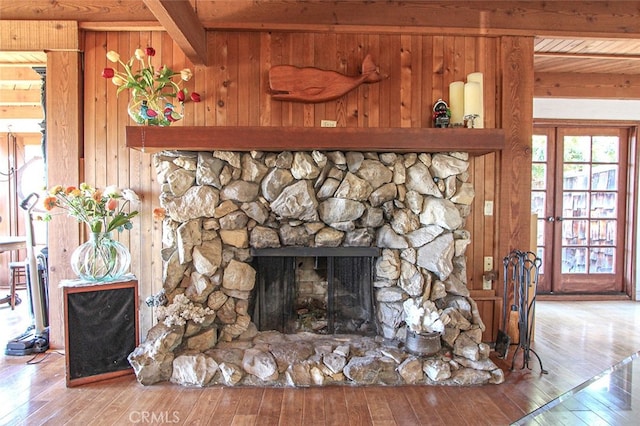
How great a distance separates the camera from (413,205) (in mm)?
2514

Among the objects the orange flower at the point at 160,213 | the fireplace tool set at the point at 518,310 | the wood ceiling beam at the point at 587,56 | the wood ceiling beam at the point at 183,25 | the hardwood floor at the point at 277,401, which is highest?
the wood ceiling beam at the point at 587,56

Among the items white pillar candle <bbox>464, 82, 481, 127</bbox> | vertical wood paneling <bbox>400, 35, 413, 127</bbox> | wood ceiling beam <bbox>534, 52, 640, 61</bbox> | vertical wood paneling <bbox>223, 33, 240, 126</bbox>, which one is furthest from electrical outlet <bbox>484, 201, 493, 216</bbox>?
vertical wood paneling <bbox>223, 33, 240, 126</bbox>

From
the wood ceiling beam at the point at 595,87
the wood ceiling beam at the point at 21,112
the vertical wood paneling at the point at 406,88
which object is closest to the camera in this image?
the vertical wood paneling at the point at 406,88

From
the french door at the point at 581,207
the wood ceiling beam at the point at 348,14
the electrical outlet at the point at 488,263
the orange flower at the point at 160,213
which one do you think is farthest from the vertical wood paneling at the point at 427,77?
the french door at the point at 581,207

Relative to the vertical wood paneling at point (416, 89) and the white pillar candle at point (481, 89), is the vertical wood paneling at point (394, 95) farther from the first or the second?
the white pillar candle at point (481, 89)

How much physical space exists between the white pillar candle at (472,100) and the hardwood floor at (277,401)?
1.79 metres

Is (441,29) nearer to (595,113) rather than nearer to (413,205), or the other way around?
(413,205)

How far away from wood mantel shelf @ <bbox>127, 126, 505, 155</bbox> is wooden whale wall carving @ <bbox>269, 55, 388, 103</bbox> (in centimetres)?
49

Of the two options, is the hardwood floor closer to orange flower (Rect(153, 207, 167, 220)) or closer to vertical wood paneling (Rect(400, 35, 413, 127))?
orange flower (Rect(153, 207, 167, 220))

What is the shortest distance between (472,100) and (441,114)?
24cm

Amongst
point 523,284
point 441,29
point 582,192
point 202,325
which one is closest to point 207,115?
point 202,325

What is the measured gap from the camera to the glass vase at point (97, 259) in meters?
2.36

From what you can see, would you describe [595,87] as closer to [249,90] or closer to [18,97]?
[249,90]

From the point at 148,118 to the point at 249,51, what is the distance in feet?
3.00
